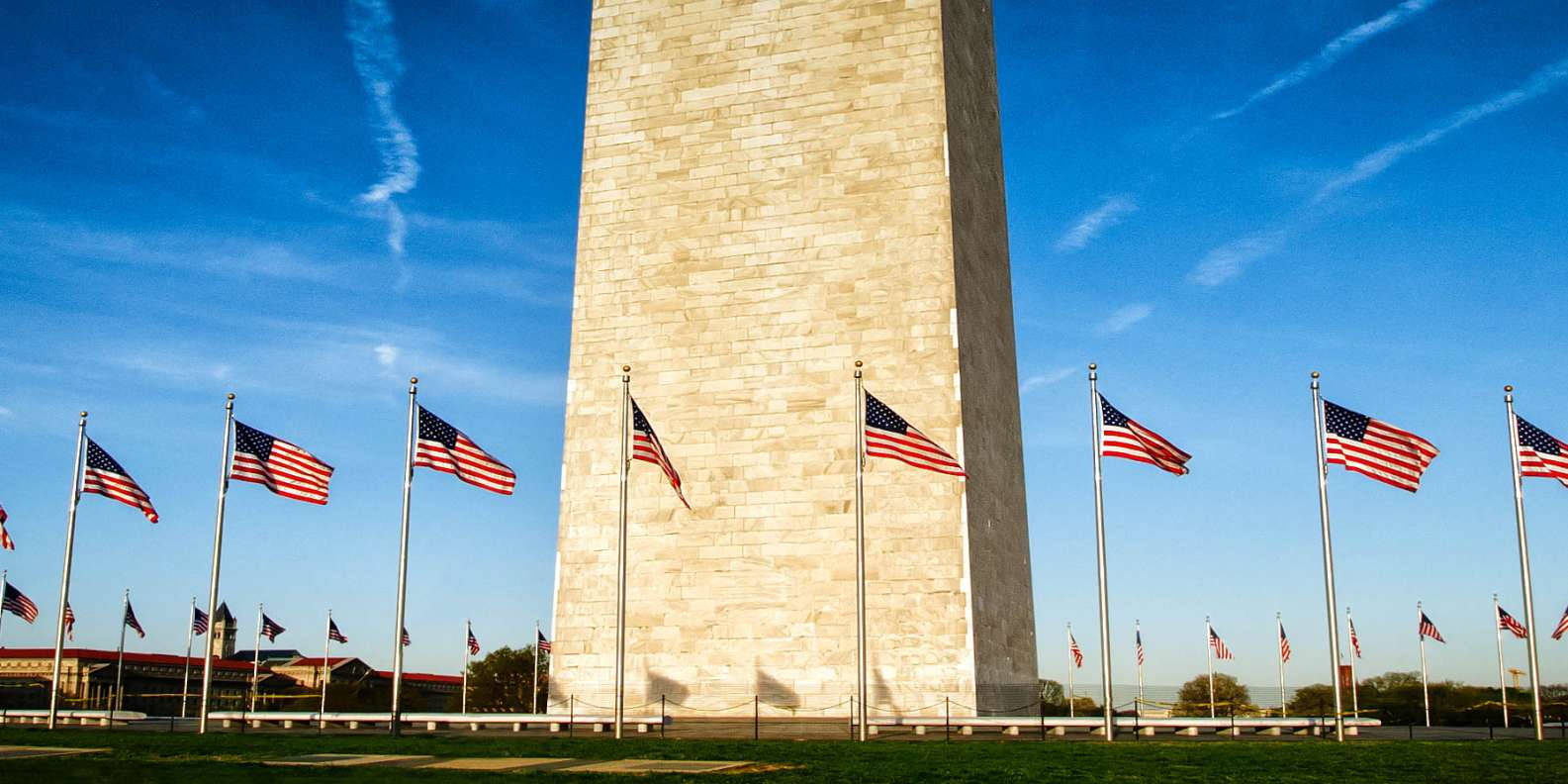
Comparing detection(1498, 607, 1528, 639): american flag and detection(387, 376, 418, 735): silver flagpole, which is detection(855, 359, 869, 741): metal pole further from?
detection(1498, 607, 1528, 639): american flag

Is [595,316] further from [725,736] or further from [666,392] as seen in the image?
[725,736]

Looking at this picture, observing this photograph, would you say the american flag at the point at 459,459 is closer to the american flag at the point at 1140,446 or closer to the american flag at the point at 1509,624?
the american flag at the point at 1140,446

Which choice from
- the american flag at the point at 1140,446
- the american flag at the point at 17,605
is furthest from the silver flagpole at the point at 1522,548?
the american flag at the point at 17,605

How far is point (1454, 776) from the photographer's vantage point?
16766mm

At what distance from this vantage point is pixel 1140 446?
26609 mm

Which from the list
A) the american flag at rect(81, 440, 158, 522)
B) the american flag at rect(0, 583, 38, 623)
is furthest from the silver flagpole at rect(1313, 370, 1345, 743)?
the american flag at rect(0, 583, 38, 623)

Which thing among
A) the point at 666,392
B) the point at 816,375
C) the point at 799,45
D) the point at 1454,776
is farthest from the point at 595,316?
the point at 1454,776

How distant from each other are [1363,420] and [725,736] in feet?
45.7

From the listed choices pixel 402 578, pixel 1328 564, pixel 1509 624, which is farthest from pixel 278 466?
pixel 1509 624

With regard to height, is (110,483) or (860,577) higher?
(110,483)

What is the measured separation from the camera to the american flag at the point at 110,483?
30.5 metres

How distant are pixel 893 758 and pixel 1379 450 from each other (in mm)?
11911

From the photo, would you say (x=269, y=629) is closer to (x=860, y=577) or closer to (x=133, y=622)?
(x=133, y=622)

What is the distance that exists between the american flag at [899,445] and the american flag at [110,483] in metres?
16.2
